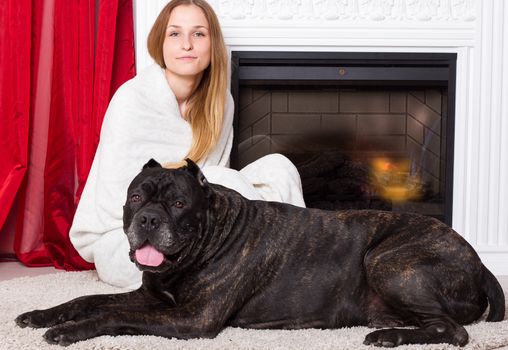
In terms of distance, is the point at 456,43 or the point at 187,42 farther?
the point at 456,43

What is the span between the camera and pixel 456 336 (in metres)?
1.90

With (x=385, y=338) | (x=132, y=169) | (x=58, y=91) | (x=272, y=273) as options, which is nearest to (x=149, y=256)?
(x=272, y=273)

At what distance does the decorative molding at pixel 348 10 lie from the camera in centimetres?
335

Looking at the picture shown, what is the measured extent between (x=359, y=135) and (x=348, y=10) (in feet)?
1.99

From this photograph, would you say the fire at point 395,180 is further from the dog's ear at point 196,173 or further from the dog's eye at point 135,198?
the dog's eye at point 135,198

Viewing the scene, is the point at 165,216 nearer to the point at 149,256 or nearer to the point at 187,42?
the point at 149,256

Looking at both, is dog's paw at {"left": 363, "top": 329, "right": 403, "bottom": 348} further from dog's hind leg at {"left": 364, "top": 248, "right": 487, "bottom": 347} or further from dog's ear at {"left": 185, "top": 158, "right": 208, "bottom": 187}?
dog's ear at {"left": 185, "top": 158, "right": 208, "bottom": 187}

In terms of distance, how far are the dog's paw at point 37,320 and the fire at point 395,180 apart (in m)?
1.95

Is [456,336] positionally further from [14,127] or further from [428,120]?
[14,127]

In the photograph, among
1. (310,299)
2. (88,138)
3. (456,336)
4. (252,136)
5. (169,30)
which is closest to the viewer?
(456,336)

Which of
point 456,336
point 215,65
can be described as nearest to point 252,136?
point 215,65

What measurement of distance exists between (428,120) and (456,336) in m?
1.83

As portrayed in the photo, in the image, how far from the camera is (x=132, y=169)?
2732 millimetres

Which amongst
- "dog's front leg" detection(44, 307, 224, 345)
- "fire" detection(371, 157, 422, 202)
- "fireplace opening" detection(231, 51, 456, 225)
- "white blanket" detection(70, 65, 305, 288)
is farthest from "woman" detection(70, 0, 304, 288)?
"fire" detection(371, 157, 422, 202)
